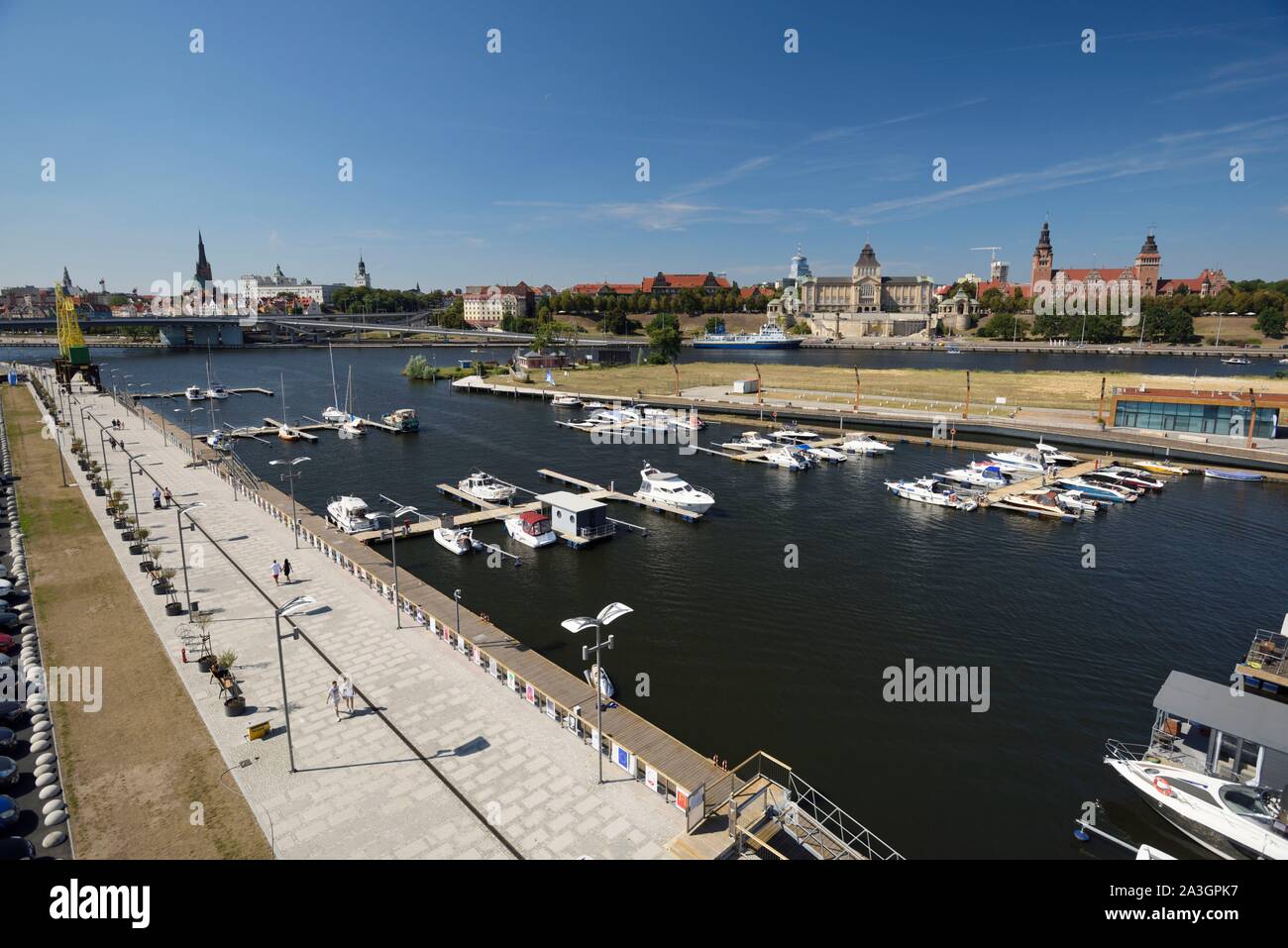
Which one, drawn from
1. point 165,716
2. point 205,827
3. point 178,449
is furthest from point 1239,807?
point 178,449

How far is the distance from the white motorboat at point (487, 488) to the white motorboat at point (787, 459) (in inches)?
972

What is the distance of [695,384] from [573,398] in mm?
21971

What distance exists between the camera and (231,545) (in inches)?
1540

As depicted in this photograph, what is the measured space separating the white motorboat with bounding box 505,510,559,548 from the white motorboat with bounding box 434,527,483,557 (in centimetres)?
263

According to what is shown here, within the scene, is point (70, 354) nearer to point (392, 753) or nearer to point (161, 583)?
point (161, 583)

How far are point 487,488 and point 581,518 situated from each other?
13.1 meters

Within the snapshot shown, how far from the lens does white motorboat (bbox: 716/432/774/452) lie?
71137mm

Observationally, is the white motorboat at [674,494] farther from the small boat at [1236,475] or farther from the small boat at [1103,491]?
the small boat at [1236,475]

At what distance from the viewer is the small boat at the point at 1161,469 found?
195 feet

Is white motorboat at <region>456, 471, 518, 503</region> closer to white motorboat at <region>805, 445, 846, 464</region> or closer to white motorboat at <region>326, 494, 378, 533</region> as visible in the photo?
white motorboat at <region>326, 494, 378, 533</region>

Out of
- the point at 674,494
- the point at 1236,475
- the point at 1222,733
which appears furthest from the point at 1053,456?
the point at 1222,733

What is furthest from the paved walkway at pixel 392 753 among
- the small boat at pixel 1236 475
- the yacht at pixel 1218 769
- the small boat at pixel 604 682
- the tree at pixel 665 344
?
the tree at pixel 665 344
